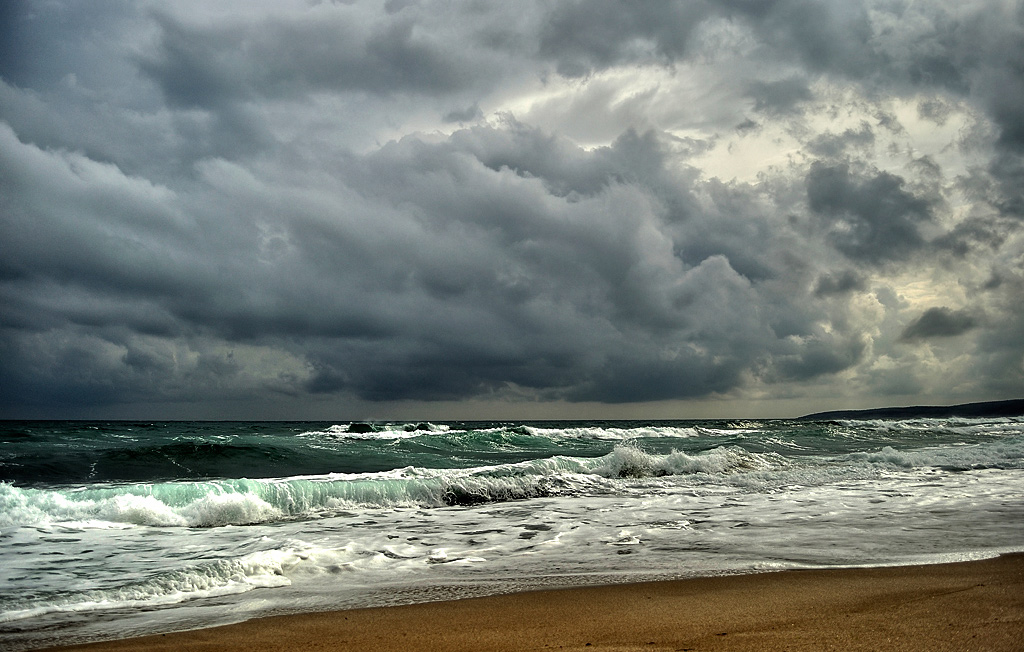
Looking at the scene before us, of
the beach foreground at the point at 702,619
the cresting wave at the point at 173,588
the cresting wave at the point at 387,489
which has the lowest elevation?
the cresting wave at the point at 387,489

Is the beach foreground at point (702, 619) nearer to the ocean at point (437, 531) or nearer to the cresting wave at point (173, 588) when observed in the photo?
the ocean at point (437, 531)

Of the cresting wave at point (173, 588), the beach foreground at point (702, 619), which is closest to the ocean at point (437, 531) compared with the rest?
the cresting wave at point (173, 588)

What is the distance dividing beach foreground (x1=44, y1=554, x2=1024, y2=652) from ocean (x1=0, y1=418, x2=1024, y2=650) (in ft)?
1.52

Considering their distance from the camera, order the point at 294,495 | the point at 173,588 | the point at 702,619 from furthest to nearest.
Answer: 1. the point at 294,495
2. the point at 173,588
3. the point at 702,619

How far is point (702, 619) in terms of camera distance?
12.7ft

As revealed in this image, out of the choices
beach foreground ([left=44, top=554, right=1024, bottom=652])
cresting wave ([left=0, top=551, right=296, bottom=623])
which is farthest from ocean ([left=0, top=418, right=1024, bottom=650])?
beach foreground ([left=44, top=554, right=1024, bottom=652])

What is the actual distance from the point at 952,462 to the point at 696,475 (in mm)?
7819

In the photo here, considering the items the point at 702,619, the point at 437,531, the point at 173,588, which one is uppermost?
the point at 702,619

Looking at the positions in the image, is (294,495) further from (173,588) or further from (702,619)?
(702,619)

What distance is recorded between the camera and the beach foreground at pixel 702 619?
10.7 ft

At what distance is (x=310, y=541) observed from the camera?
294 inches

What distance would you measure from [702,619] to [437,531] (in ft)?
16.4

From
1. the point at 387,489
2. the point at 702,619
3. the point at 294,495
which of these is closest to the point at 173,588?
the point at 702,619

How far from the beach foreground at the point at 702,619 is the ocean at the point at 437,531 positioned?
0.46m
